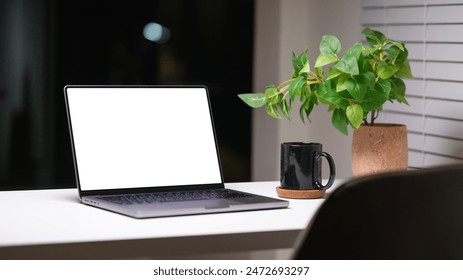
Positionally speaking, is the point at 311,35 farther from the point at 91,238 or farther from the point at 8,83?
the point at 91,238

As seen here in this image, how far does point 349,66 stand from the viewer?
1.82 meters

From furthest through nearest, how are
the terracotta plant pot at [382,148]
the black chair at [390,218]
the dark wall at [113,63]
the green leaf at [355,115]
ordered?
the dark wall at [113,63], the terracotta plant pot at [382,148], the green leaf at [355,115], the black chair at [390,218]

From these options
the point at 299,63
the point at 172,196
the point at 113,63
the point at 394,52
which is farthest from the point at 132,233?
the point at 113,63

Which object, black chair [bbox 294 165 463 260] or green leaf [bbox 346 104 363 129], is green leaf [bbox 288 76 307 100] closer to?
green leaf [bbox 346 104 363 129]

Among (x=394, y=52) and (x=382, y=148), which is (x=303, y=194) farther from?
(x=394, y=52)

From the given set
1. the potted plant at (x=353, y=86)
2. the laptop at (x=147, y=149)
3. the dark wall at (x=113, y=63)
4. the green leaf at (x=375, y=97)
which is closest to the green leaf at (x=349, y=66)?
the potted plant at (x=353, y=86)

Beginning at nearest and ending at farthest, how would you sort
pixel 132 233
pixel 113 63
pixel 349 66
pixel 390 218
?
pixel 390 218 → pixel 132 233 → pixel 349 66 → pixel 113 63

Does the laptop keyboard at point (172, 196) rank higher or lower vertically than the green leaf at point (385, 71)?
lower

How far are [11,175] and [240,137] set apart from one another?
0.90 meters

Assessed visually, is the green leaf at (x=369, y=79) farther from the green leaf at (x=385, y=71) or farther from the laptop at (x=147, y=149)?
the laptop at (x=147, y=149)

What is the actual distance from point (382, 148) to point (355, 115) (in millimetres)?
148

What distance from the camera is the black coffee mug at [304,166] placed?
1779 millimetres

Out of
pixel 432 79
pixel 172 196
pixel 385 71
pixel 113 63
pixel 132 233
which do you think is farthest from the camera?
pixel 113 63

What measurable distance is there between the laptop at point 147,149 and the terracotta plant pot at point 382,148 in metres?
0.39
